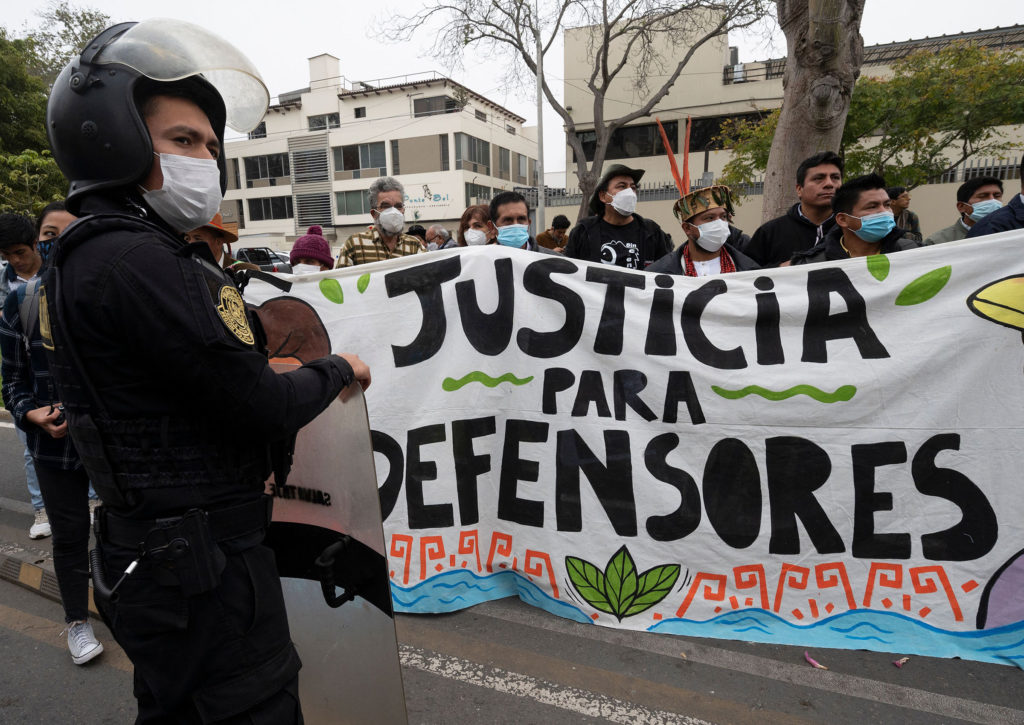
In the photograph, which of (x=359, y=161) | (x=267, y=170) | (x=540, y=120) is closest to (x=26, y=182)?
(x=540, y=120)

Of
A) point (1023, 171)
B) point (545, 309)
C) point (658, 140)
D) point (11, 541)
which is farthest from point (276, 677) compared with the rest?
point (658, 140)

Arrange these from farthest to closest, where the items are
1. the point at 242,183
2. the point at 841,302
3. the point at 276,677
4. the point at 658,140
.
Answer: the point at 242,183 < the point at 658,140 < the point at 841,302 < the point at 276,677

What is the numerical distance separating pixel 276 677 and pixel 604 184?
3.83 m

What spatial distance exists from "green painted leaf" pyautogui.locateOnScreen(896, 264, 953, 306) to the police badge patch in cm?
246

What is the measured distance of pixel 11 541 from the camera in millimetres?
3822

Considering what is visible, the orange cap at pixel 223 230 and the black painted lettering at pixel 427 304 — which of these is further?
the black painted lettering at pixel 427 304

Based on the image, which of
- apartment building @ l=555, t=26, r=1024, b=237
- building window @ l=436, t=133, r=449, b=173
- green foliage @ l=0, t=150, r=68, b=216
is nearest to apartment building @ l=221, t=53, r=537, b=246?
building window @ l=436, t=133, r=449, b=173

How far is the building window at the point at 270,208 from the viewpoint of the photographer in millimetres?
43500

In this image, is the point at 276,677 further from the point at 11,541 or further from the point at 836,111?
the point at 836,111

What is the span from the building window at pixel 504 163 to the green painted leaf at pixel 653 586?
4199cm

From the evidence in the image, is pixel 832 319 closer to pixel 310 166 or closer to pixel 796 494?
pixel 796 494

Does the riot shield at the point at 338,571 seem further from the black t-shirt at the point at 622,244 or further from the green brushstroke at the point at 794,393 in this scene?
the black t-shirt at the point at 622,244

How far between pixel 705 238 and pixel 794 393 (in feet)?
4.62

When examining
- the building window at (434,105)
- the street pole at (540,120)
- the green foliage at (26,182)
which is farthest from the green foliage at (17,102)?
the building window at (434,105)
